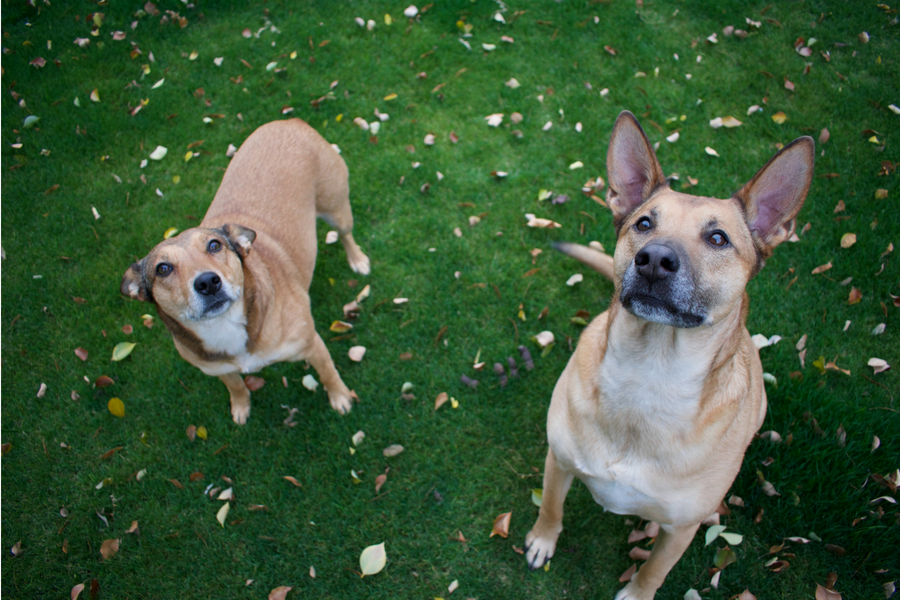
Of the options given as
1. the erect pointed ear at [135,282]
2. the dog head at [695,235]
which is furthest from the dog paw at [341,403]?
the dog head at [695,235]

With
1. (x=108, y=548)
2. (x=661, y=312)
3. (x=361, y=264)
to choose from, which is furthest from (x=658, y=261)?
(x=108, y=548)

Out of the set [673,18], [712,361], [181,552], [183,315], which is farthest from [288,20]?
[712,361]

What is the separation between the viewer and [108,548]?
11.8 feet

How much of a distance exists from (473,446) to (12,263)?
5004 mm

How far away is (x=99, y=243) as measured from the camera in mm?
5223

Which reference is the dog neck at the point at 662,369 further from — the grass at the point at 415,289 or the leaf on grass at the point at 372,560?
the leaf on grass at the point at 372,560

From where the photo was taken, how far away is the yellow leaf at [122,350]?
439 cm

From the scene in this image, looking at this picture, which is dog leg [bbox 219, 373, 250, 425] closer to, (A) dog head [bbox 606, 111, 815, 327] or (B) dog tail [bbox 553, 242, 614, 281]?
(B) dog tail [bbox 553, 242, 614, 281]

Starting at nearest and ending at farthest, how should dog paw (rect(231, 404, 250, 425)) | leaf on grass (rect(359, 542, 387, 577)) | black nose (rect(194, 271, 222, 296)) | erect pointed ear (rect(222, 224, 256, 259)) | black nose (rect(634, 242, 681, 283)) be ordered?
1. black nose (rect(634, 242, 681, 283))
2. black nose (rect(194, 271, 222, 296))
3. erect pointed ear (rect(222, 224, 256, 259))
4. leaf on grass (rect(359, 542, 387, 577))
5. dog paw (rect(231, 404, 250, 425))

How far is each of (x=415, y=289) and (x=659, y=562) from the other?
2899mm

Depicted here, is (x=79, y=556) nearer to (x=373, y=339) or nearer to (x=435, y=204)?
(x=373, y=339)

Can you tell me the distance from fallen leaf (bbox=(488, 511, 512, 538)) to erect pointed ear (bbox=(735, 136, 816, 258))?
234 centimetres

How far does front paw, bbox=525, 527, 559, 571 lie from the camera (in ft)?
10.9

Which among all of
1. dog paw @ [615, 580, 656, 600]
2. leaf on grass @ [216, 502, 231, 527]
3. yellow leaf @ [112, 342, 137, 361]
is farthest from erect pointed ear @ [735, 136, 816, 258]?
yellow leaf @ [112, 342, 137, 361]
